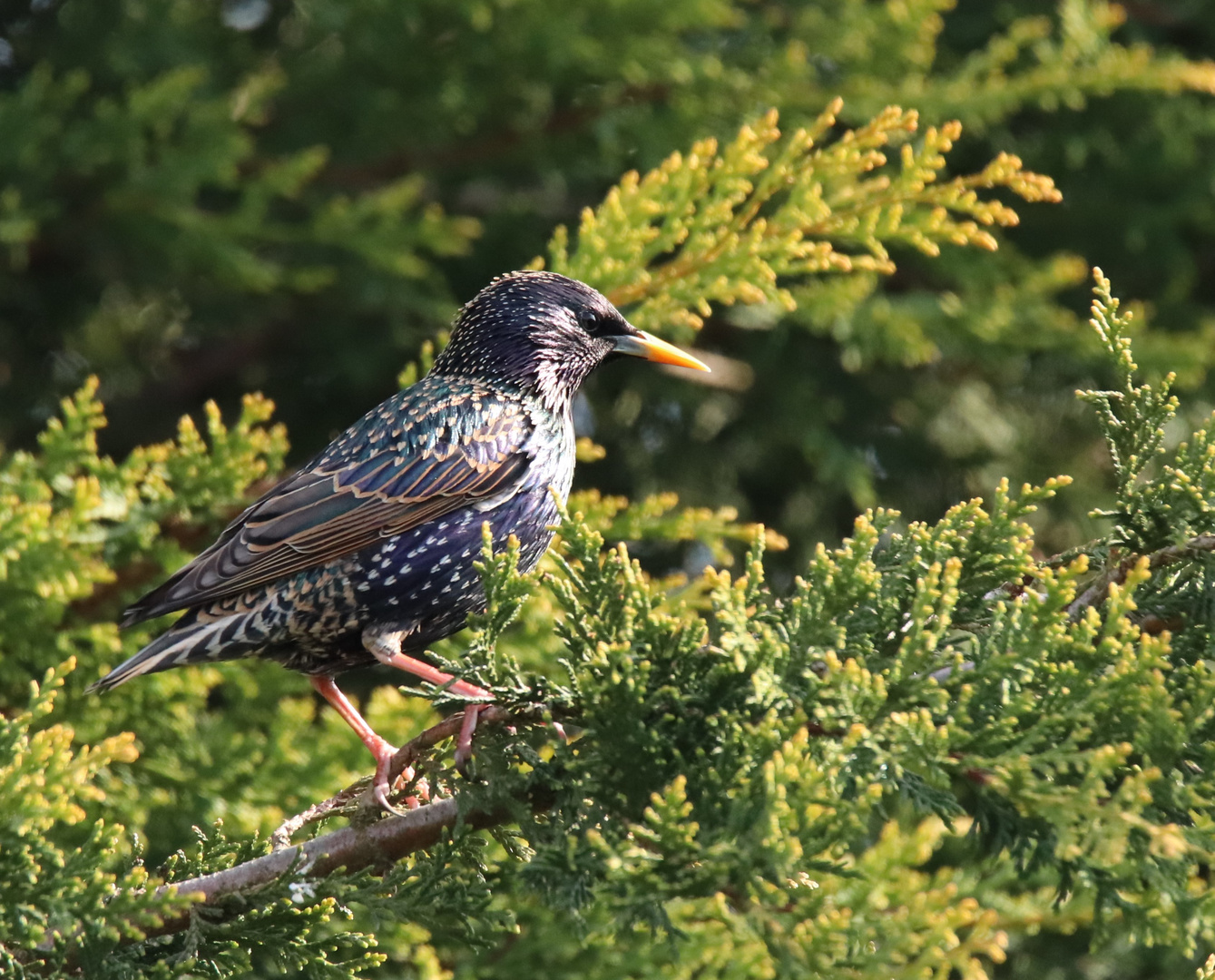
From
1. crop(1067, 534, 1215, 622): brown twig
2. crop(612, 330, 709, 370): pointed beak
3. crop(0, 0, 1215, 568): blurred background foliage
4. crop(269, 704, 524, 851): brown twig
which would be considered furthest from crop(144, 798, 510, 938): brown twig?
crop(0, 0, 1215, 568): blurred background foliage

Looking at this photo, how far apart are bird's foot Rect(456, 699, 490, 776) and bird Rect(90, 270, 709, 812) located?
702mm

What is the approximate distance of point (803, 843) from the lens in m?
2.04

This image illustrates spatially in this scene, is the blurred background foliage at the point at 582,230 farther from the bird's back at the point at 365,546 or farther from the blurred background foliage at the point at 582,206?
the bird's back at the point at 365,546

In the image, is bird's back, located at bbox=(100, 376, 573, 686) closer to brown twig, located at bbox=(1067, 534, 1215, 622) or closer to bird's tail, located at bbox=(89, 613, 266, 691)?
bird's tail, located at bbox=(89, 613, 266, 691)

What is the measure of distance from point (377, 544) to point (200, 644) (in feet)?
1.42

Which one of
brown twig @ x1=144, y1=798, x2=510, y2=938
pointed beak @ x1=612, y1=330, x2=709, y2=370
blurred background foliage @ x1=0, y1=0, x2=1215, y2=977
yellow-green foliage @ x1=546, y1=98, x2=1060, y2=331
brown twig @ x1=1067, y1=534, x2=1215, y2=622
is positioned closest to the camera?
brown twig @ x1=1067, y1=534, x2=1215, y2=622

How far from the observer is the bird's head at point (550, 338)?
3.59 m

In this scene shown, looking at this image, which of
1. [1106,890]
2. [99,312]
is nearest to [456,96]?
[99,312]

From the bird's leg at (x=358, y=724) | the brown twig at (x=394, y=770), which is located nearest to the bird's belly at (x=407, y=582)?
the bird's leg at (x=358, y=724)

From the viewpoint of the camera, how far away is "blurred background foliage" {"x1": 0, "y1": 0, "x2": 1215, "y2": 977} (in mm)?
4520

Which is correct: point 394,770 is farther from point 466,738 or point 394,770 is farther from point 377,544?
point 377,544

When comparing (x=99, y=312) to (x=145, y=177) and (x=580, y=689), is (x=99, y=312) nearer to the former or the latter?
(x=145, y=177)

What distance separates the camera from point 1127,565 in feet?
7.71

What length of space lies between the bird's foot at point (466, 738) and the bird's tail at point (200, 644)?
95cm
